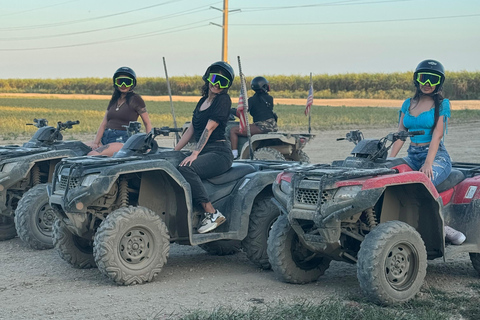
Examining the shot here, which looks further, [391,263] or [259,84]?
[259,84]

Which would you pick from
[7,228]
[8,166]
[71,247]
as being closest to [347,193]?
[71,247]

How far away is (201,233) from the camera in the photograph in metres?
8.12

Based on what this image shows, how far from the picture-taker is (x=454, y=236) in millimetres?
7527

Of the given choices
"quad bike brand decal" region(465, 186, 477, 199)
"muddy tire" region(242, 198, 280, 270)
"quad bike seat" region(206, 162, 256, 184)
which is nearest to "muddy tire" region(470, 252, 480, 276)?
"quad bike brand decal" region(465, 186, 477, 199)

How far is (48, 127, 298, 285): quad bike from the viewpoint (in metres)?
7.47

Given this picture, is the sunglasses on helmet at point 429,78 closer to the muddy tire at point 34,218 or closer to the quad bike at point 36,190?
the quad bike at point 36,190

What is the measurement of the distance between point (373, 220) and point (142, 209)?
2.16 metres

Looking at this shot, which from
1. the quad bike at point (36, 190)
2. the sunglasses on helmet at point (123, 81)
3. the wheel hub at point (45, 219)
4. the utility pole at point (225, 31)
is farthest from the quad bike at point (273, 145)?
the utility pole at point (225, 31)

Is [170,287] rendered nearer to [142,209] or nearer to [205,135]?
[142,209]

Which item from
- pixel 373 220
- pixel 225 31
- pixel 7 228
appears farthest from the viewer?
pixel 225 31

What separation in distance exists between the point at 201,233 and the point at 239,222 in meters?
0.41

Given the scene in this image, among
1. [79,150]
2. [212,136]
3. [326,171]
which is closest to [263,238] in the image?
[212,136]

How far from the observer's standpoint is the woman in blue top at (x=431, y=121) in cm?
755

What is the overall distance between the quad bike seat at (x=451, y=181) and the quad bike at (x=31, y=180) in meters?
4.65
